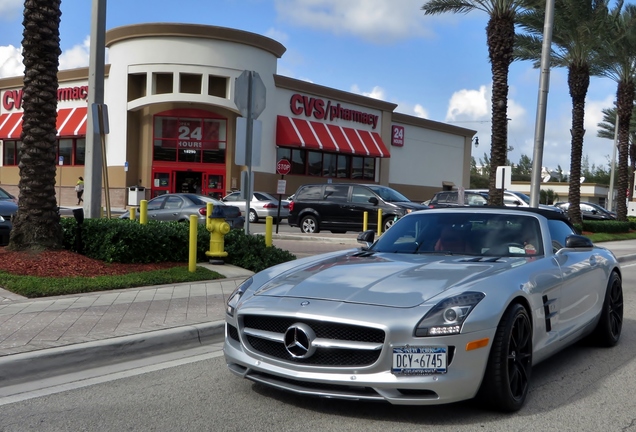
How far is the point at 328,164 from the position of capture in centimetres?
4597

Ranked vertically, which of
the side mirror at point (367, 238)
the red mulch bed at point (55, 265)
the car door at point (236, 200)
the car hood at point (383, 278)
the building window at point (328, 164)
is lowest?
the red mulch bed at point (55, 265)

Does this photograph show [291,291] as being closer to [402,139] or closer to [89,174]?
[89,174]

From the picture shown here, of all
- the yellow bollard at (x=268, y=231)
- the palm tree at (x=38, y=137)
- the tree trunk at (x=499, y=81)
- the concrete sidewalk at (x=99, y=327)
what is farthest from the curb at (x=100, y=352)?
the tree trunk at (x=499, y=81)

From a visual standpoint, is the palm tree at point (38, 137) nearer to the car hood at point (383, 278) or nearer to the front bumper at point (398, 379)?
the car hood at point (383, 278)

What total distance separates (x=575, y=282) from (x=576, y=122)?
27.3m

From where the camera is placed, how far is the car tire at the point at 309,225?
23594 millimetres

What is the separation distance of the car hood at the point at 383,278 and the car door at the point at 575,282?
60 centimetres

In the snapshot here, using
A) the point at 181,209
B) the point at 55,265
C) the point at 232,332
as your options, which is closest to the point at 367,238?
the point at 232,332

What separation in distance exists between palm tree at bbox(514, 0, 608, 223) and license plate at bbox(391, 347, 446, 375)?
77.0 feet

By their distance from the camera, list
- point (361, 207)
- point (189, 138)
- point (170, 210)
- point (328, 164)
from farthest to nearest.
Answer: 1. point (328, 164)
2. point (189, 138)
3. point (361, 207)
4. point (170, 210)

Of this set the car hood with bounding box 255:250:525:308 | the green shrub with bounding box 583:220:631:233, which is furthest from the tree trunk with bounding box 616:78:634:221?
the car hood with bounding box 255:250:525:308

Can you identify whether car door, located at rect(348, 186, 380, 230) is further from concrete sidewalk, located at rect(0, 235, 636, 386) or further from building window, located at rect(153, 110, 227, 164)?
building window, located at rect(153, 110, 227, 164)

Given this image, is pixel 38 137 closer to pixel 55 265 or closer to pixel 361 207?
pixel 55 265

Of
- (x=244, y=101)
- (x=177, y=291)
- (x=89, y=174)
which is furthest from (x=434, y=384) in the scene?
(x=89, y=174)
